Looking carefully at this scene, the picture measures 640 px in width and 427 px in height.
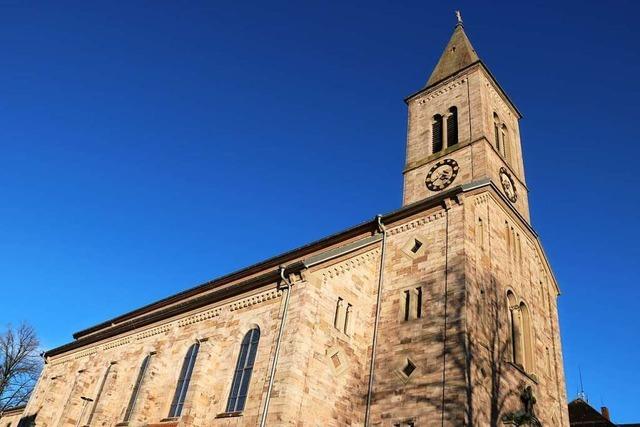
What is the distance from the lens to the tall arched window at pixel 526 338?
20.5m

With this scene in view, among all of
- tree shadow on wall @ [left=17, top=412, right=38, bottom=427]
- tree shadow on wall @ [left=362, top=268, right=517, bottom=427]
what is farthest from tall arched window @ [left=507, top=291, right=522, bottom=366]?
tree shadow on wall @ [left=17, top=412, right=38, bottom=427]

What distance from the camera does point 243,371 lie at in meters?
18.9

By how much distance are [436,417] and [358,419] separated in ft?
10.1

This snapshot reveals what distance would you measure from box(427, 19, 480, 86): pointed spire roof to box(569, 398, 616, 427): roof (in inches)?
874

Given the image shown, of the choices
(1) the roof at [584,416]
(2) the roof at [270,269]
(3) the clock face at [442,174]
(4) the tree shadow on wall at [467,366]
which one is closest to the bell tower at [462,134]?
(3) the clock face at [442,174]

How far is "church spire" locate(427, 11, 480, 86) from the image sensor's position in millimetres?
29720

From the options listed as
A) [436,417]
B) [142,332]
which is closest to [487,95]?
[436,417]

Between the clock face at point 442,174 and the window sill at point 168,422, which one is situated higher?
the clock face at point 442,174

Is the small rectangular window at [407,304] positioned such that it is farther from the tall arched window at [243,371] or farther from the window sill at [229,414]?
the window sill at [229,414]

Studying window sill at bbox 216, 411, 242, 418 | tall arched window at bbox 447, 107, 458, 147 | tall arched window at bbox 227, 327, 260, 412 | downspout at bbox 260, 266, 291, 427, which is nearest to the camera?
downspout at bbox 260, 266, 291, 427

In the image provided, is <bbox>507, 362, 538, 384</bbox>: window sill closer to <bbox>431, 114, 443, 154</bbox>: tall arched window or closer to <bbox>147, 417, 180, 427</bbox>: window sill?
<bbox>431, 114, 443, 154</bbox>: tall arched window

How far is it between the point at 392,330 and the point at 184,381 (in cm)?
895

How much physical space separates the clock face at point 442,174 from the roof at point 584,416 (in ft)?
60.7

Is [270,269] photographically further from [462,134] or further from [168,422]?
[462,134]
